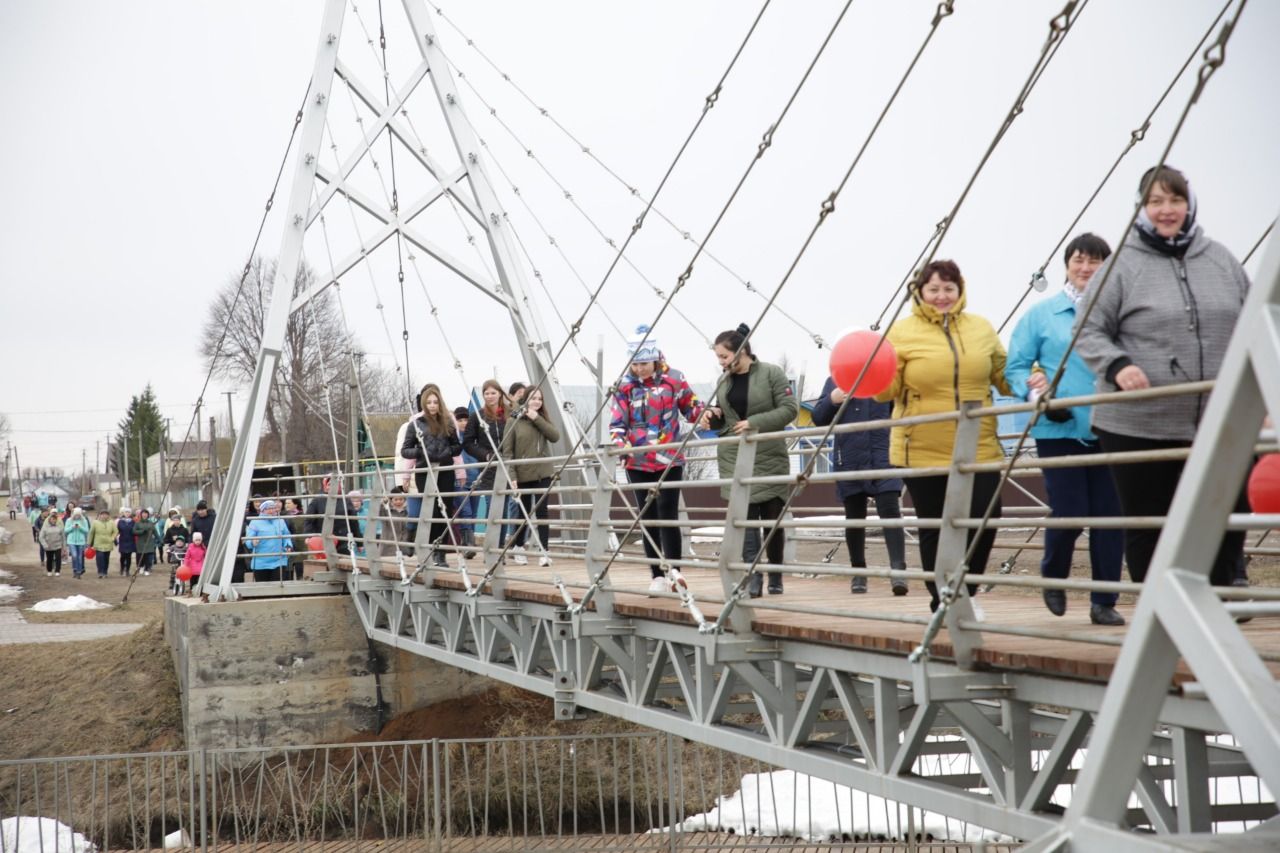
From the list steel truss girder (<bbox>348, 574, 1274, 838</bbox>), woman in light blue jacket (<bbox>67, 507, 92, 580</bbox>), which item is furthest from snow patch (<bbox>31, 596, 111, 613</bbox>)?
steel truss girder (<bbox>348, 574, 1274, 838</bbox>)

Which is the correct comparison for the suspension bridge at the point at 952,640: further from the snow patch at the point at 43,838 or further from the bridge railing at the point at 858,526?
the snow patch at the point at 43,838

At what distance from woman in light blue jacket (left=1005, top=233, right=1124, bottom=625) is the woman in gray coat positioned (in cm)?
71

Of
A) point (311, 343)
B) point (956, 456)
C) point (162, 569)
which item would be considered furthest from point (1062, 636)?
point (311, 343)

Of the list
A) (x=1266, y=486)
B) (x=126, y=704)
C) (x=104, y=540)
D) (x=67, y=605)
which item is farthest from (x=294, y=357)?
(x=1266, y=486)

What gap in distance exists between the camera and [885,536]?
8.41 m

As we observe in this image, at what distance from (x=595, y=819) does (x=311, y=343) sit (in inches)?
1522

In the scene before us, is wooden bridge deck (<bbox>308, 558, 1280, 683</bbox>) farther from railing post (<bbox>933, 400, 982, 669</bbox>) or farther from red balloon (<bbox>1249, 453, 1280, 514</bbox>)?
red balloon (<bbox>1249, 453, 1280, 514</bbox>)

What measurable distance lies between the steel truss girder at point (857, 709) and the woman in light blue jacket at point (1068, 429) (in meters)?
0.66

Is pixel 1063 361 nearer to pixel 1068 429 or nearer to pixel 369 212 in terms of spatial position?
pixel 1068 429

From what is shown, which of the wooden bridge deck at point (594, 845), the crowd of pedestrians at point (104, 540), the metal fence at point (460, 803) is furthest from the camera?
the crowd of pedestrians at point (104, 540)

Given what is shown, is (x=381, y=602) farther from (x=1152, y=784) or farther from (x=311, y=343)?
(x=311, y=343)

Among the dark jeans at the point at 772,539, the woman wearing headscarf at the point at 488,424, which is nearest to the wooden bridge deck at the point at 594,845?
the woman wearing headscarf at the point at 488,424

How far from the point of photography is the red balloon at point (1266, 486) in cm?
462

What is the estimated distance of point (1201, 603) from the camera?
9.78 ft
